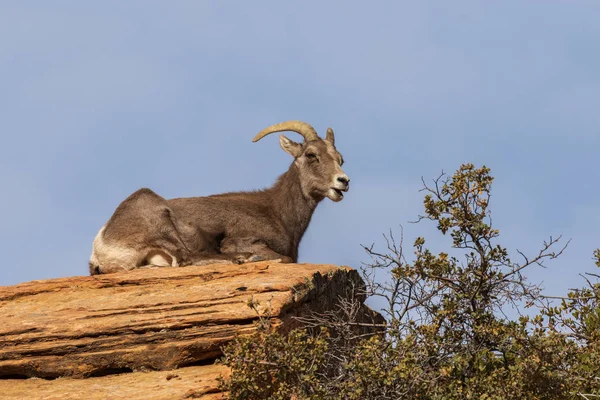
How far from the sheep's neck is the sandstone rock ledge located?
259 centimetres

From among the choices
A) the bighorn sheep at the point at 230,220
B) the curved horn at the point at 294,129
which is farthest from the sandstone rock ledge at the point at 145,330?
the curved horn at the point at 294,129

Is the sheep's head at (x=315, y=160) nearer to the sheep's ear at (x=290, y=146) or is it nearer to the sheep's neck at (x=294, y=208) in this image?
the sheep's ear at (x=290, y=146)

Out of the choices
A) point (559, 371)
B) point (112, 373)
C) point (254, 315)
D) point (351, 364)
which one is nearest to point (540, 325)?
point (559, 371)

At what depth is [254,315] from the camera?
9.30 metres

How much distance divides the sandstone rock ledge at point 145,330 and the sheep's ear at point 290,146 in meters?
3.53

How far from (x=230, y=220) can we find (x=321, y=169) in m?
1.65

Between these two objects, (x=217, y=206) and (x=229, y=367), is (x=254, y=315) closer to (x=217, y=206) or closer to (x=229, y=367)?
(x=229, y=367)

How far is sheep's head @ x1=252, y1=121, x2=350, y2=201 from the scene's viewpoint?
522 inches

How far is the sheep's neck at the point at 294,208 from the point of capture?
13.4 m

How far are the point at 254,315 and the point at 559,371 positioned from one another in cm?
313

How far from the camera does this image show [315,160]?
1358cm

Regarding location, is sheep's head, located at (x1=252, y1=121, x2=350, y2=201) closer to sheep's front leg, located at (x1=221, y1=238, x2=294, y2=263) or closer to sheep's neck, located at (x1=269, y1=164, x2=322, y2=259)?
sheep's neck, located at (x1=269, y1=164, x2=322, y2=259)

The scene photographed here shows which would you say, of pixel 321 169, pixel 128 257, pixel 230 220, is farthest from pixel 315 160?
A: pixel 128 257

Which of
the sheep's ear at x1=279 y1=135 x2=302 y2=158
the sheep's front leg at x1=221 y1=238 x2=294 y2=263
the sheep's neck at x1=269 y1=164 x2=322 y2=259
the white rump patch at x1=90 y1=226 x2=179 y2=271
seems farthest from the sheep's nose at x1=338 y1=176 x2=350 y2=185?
the white rump patch at x1=90 y1=226 x2=179 y2=271
